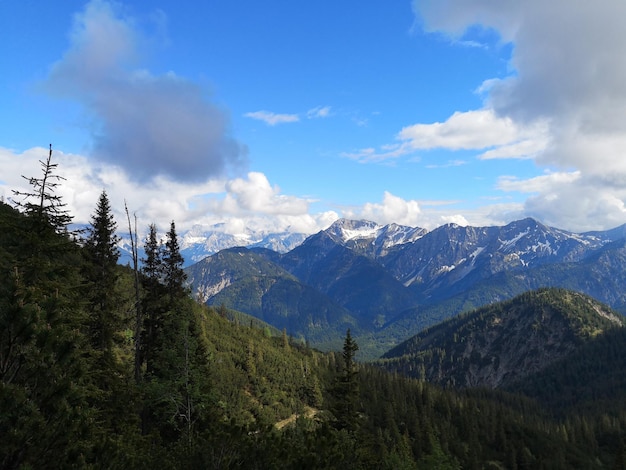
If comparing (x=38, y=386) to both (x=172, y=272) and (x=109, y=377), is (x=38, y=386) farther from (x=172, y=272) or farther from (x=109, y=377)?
(x=172, y=272)

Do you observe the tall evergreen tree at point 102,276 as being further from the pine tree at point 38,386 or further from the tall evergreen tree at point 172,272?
the pine tree at point 38,386

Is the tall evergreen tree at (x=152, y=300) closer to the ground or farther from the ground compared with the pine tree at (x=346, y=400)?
farther from the ground

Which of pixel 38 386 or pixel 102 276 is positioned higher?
pixel 102 276

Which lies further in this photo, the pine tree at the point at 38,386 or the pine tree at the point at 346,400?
the pine tree at the point at 346,400

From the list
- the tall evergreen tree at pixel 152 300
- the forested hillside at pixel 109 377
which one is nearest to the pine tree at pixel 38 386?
the forested hillside at pixel 109 377

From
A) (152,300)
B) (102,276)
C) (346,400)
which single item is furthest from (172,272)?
(346,400)

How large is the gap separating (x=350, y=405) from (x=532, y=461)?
18688 centimetres

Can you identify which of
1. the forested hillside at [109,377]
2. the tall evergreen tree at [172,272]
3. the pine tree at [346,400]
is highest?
the tall evergreen tree at [172,272]

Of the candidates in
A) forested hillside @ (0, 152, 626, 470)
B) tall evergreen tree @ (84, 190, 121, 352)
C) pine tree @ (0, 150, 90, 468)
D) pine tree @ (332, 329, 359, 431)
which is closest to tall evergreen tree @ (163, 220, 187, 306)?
forested hillside @ (0, 152, 626, 470)

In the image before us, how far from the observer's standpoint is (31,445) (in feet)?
40.4

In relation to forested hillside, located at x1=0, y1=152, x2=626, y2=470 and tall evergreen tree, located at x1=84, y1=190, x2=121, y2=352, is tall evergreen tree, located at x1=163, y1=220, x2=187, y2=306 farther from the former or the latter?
tall evergreen tree, located at x1=84, y1=190, x2=121, y2=352

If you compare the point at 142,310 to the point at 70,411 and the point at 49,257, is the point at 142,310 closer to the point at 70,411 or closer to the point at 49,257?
the point at 49,257

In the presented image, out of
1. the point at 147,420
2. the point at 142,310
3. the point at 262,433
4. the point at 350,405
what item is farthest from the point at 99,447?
the point at 350,405

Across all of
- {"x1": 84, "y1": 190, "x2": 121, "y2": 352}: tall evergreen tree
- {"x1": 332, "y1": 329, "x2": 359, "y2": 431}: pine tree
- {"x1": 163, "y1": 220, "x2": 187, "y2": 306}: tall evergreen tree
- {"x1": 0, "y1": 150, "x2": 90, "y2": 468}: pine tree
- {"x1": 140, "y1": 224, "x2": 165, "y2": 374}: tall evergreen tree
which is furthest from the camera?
{"x1": 332, "y1": 329, "x2": 359, "y2": 431}: pine tree
